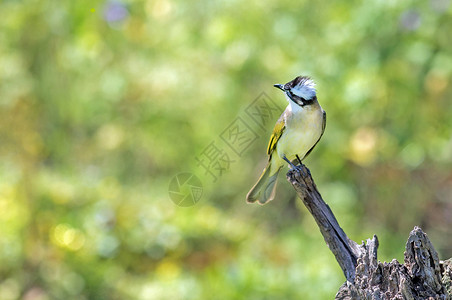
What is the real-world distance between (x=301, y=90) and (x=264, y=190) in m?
0.58

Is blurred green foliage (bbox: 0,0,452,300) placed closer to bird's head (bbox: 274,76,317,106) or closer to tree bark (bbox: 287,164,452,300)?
bird's head (bbox: 274,76,317,106)

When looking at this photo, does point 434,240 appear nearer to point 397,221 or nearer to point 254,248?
point 397,221

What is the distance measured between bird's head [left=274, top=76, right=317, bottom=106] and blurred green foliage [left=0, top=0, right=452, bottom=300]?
197 centimetres

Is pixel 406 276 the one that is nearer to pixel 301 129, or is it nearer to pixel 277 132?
pixel 301 129

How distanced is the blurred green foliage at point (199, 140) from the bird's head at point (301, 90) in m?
1.97

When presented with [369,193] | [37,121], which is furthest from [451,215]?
[37,121]

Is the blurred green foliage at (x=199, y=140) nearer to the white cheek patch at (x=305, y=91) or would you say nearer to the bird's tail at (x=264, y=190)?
the bird's tail at (x=264, y=190)

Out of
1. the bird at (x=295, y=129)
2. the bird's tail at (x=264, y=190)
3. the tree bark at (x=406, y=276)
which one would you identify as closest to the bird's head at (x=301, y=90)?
the bird at (x=295, y=129)

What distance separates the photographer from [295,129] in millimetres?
3559

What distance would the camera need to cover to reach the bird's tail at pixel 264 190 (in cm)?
354

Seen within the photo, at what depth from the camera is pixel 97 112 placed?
7.05 meters

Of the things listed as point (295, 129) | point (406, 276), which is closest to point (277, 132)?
point (295, 129)

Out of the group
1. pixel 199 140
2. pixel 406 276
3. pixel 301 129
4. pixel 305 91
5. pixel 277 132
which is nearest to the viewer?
pixel 406 276

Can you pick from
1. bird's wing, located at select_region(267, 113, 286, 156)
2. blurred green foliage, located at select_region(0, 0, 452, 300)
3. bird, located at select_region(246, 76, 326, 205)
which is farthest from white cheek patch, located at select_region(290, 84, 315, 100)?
blurred green foliage, located at select_region(0, 0, 452, 300)
